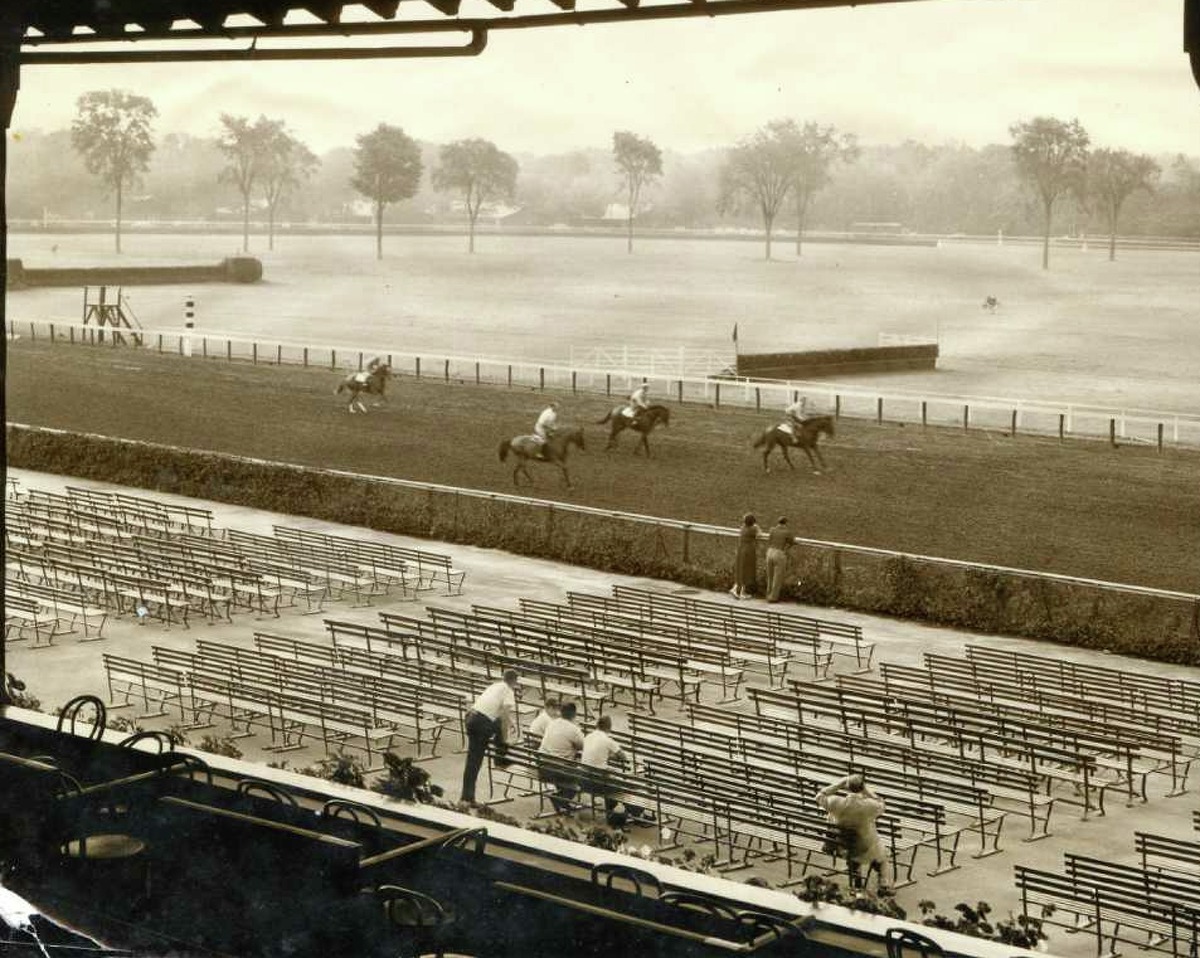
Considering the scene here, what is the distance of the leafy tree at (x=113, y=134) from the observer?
207 ft

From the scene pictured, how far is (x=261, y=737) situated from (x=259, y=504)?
1295 centimetres

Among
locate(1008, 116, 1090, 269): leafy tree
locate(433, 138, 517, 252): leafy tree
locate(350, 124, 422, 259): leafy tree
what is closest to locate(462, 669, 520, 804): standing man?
locate(1008, 116, 1090, 269): leafy tree

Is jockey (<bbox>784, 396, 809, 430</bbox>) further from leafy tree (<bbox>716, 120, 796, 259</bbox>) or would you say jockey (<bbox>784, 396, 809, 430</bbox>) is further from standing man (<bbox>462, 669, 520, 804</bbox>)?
leafy tree (<bbox>716, 120, 796, 259</bbox>)

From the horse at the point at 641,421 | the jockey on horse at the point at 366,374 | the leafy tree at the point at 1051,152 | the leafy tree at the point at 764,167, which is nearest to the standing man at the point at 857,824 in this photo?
the horse at the point at 641,421

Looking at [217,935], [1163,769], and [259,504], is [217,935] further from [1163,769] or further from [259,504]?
[259,504]

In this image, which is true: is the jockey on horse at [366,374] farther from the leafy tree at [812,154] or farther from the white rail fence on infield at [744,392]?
the leafy tree at [812,154]

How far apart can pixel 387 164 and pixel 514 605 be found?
41.0 m

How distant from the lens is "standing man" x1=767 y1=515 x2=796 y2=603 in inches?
836

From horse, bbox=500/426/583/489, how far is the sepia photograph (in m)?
0.07

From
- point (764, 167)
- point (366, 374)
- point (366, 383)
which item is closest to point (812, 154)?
point (764, 167)

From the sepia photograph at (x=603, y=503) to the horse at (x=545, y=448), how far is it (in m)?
0.07

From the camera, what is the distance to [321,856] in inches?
302

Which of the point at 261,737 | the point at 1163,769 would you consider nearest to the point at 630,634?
the point at 261,737

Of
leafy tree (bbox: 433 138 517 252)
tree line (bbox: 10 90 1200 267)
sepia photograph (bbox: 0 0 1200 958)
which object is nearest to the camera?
sepia photograph (bbox: 0 0 1200 958)
